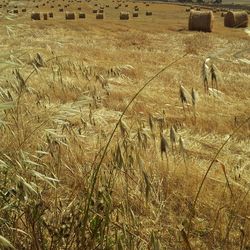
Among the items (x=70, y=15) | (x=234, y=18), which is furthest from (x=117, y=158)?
(x=70, y=15)

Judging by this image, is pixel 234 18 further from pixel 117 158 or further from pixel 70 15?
pixel 117 158

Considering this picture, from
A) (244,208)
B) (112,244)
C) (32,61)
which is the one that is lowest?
(244,208)

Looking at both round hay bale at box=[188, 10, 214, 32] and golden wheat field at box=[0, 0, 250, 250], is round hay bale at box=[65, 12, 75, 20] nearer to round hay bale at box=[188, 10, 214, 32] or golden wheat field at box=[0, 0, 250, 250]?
round hay bale at box=[188, 10, 214, 32]

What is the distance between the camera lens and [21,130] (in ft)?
9.86

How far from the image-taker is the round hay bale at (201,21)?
89.8ft

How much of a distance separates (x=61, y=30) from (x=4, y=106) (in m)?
22.3

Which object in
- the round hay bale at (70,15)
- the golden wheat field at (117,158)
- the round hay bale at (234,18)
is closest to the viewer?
the golden wheat field at (117,158)

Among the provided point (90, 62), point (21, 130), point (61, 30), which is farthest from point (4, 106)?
point (61, 30)

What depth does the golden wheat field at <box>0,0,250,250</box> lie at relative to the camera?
2320 millimetres

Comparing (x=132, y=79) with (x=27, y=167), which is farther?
(x=132, y=79)

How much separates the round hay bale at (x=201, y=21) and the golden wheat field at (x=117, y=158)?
15926 mm

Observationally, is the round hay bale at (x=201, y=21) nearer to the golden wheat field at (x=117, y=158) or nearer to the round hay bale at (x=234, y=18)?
the round hay bale at (x=234, y=18)

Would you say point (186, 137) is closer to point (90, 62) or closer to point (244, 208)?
point (244, 208)

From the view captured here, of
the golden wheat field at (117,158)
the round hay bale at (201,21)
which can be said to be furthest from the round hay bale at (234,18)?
the golden wheat field at (117,158)
